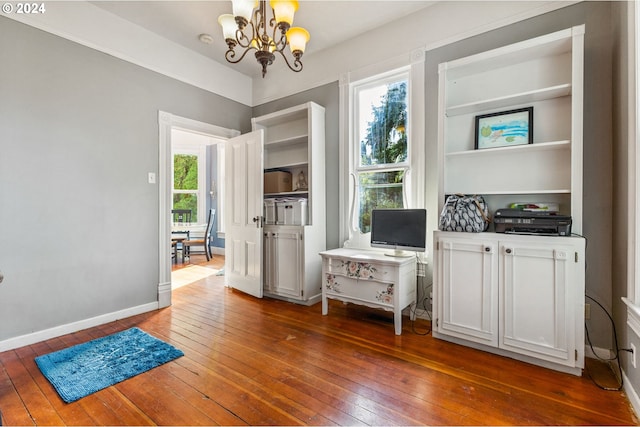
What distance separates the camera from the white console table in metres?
2.67

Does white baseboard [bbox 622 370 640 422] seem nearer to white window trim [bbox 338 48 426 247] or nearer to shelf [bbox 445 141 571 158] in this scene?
shelf [bbox 445 141 571 158]

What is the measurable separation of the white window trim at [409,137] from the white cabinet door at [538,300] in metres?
1.03

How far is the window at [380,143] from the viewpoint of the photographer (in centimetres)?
317

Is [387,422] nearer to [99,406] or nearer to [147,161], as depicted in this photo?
[99,406]

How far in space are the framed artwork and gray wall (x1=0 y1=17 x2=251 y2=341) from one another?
3341 millimetres

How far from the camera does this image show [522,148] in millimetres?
2324

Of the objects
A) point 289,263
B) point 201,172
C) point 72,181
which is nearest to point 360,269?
point 289,263

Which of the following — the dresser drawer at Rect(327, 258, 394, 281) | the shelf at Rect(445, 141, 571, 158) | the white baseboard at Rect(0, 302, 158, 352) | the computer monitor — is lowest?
the white baseboard at Rect(0, 302, 158, 352)

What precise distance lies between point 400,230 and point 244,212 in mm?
2062

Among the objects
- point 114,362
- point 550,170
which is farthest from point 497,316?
point 114,362

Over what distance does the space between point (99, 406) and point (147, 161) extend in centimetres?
241

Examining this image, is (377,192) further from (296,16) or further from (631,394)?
(631,394)

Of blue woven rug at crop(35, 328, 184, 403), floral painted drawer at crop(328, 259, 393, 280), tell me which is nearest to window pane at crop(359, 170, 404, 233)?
floral painted drawer at crop(328, 259, 393, 280)

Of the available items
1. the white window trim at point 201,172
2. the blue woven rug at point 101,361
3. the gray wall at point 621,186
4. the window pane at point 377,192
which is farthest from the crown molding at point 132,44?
the gray wall at point 621,186
